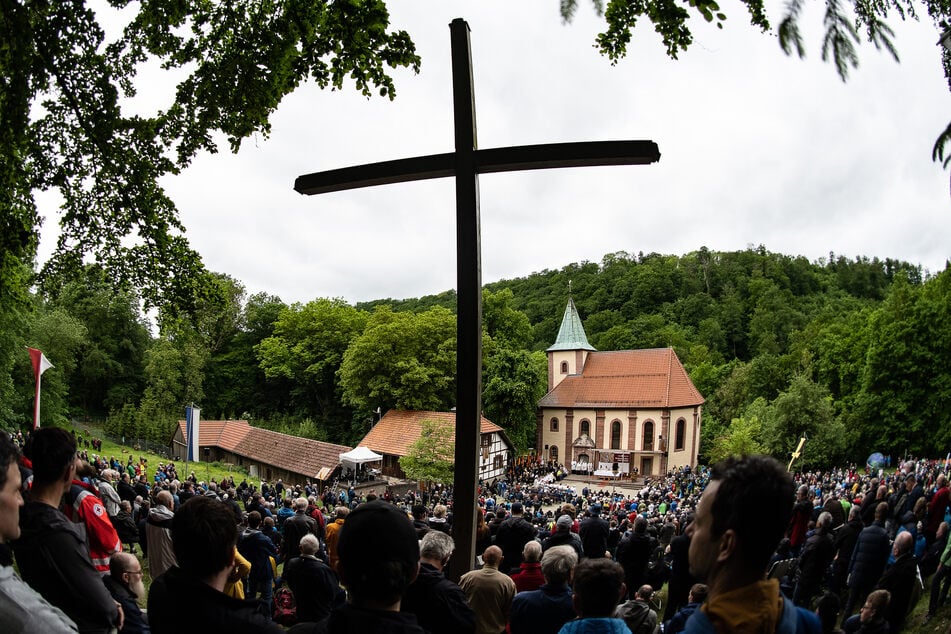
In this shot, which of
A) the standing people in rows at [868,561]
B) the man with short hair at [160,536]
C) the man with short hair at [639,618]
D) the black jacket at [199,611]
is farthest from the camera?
the standing people in rows at [868,561]

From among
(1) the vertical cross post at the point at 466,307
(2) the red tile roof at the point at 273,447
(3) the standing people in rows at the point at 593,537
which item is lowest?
(2) the red tile roof at the point at 273,447

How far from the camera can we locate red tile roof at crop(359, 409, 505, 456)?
34062 millimetres

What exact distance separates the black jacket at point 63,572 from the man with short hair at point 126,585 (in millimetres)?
956

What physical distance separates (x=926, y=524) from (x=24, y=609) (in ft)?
30.7

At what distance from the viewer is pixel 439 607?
8.22 feet

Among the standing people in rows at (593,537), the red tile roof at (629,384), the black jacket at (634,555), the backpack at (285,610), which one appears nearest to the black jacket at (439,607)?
the backpack at (285,610)

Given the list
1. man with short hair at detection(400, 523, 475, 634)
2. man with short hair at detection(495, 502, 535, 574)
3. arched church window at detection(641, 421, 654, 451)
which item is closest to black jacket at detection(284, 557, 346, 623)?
man with short hair at detection(400, 523, 475, 634)

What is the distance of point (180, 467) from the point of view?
29625 millimetres

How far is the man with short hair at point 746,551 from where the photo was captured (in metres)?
1.43

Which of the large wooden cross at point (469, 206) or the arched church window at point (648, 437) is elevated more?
the large wooden cross at point (469, 206)

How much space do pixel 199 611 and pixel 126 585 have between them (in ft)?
5.77

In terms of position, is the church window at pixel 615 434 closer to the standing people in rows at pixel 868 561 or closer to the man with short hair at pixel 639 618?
the standing people in rows at pixel 868 561

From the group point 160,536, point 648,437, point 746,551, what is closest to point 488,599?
point 746,551

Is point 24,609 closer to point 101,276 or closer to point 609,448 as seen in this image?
point 101,276
